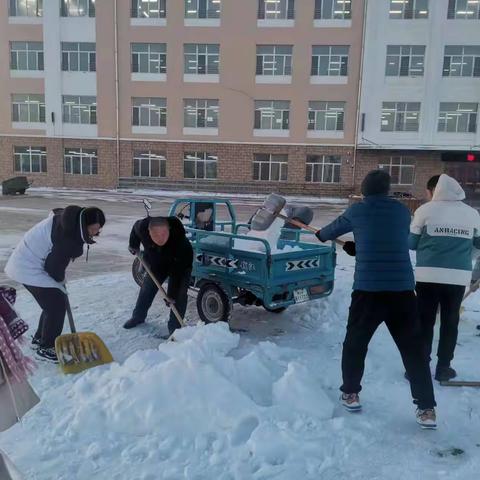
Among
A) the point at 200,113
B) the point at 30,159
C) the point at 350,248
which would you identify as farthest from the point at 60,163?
the point at 350,248

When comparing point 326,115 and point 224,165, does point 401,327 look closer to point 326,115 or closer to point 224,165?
point 224,165

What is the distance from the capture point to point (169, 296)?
17.0 ft

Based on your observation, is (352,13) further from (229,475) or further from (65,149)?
(229,475)

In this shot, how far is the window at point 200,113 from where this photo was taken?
29.2m

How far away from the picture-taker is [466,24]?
1071 inches

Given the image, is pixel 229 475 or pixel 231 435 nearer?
pixel 229 475

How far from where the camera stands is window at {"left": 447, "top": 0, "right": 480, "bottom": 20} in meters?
27.2

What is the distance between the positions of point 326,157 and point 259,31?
814 centimetres

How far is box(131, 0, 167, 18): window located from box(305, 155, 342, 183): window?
1208 cm

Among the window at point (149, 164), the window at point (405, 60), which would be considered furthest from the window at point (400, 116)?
the window at point (149, 164)

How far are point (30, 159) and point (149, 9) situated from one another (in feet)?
38.3

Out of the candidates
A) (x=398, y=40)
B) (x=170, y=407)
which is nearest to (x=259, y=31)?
(x=398, y=40)

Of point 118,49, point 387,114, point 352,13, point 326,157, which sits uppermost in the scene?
point 352,13

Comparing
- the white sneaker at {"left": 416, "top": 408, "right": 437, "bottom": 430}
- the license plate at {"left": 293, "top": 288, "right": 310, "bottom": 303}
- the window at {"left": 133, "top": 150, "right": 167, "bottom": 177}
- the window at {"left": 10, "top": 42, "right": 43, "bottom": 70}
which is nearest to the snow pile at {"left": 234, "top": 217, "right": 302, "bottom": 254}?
the license plate at {"left": 293, "top": 288, "right": 310, "bottom": 303}
